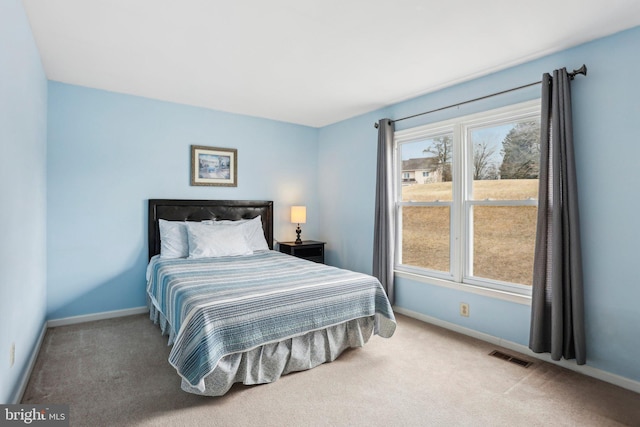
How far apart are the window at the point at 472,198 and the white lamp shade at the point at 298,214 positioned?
1.38 m

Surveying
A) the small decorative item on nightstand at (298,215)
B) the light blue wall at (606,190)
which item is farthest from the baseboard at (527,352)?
the small decorative item on nightstand at (298,215)

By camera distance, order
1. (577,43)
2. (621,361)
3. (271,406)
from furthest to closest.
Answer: (577,43) → (621,361) → (271,406)

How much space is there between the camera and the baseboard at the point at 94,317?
339 cm

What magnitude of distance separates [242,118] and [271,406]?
11.8 feet

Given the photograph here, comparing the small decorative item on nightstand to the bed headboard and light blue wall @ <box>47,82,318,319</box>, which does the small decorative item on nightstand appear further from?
light blue wall @ <box>47,82,318,319</box>

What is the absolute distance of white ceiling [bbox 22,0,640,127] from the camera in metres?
2.11

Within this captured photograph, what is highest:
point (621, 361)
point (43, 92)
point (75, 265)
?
point (43, 92)

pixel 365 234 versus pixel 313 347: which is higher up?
pixel 365 234

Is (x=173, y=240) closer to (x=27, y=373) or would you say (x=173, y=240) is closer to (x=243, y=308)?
(x=27, y=373)

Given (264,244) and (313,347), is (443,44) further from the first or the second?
(264,244)

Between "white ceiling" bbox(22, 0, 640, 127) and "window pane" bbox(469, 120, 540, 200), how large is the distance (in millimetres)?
572

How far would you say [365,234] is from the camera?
4.41m

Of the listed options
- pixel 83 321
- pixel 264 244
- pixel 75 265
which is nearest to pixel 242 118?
pixel 264 244
